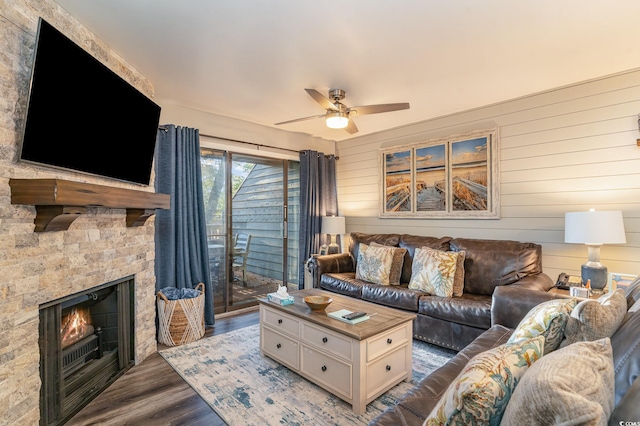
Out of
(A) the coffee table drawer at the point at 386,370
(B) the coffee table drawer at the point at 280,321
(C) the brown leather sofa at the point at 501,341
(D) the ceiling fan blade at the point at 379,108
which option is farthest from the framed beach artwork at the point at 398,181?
(B) the coffee table drawer at the point at 280,321

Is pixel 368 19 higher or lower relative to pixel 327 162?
higher

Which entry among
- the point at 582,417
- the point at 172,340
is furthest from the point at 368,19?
the point at 172,340

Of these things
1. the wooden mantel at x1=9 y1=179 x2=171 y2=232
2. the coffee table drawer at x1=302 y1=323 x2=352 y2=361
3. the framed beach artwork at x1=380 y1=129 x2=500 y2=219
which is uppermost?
the framed beach artwork at x1=380 y1=129 x2=500 y2=219

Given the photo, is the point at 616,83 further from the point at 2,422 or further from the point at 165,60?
the point at 2,422

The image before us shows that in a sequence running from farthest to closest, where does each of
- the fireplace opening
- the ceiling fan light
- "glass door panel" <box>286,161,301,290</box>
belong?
"glass door panel" <box>286,161,301,290</box> < the ceiling fan light < the fireplace opening

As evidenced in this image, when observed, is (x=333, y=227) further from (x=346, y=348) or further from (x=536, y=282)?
(x=346, y=348)

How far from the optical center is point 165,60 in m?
2.63

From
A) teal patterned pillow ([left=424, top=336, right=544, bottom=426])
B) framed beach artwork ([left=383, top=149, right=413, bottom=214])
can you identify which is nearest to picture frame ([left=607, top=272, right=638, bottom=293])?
framed beach artwork ([left=383, top=149, right=413, bottom=214])

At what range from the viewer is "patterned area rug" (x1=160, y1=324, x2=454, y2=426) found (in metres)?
2.04

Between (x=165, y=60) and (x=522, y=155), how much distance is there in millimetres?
3605

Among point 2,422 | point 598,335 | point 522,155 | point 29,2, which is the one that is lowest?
point 2,422

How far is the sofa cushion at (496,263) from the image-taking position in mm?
3123

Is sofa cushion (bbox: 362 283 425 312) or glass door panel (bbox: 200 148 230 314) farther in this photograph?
glass door panel (bbox: 200 148 230 314)

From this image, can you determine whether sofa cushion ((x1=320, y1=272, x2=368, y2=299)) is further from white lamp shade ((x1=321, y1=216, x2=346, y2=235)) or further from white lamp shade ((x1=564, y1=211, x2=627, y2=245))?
white lamp shade ((x1=564, y1=211, x2=627, y2=245))
